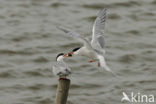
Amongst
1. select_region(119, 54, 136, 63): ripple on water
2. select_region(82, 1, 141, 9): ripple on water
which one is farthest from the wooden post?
select_region(82, 1, 141, 9): ripple on water

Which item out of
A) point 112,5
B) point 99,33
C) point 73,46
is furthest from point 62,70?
point 112,5

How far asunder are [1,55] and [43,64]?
1044mm

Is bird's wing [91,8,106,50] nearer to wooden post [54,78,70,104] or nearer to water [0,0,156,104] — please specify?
wooden post [54,78,70,104]

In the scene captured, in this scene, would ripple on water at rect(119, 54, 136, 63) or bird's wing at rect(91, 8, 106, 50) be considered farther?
ripple on water at rect(119, 54, 136, 63)

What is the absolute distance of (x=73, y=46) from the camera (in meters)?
11.1

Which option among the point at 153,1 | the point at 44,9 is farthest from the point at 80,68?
the point at 153,1

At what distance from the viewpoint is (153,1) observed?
539 inches

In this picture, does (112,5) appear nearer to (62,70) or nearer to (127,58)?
(127,58)

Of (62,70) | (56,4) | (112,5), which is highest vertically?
(112,5)

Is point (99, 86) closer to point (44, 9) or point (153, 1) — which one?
point (44, 9)

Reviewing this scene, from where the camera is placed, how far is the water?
9148 mm

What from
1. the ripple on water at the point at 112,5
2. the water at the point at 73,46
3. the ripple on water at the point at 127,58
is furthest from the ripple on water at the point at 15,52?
the ripple on water at the point at 112,5

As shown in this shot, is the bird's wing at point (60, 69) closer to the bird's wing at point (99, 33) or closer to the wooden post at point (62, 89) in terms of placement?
the wooden post at point (62, 89)

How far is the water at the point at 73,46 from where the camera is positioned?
915cm
